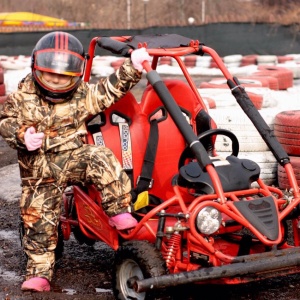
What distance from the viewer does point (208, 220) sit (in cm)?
378

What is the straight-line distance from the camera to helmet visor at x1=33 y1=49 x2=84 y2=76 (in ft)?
14.2

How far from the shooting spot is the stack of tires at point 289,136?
20.7 ft

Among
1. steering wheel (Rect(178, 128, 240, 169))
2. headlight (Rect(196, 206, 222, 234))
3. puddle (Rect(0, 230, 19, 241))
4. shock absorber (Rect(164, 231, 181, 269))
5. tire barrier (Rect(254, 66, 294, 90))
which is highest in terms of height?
steering wheel (Rect(178, 128, 240, 169))

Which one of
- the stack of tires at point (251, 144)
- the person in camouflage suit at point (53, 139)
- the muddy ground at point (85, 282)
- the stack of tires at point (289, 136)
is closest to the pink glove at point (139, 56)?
the person in camouflage suit at point (53, 139)

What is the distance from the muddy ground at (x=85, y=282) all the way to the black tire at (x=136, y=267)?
25 centimetres

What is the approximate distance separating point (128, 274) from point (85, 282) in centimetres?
66

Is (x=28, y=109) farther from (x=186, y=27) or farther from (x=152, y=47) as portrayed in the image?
(x=186, y=27)

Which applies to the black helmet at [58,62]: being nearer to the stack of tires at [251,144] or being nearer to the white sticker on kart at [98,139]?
the white sticker on kart at [98,139]

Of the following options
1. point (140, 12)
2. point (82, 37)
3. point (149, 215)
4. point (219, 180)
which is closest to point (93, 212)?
point (149, 215)

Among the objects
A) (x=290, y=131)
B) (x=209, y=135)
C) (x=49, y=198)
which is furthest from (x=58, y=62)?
(x=290, y=131)

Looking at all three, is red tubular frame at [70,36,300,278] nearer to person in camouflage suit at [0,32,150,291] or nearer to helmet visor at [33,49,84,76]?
person in camouflage suit at [0,32,150,291]

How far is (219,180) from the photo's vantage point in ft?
12.7

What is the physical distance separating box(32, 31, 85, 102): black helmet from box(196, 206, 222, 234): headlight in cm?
119

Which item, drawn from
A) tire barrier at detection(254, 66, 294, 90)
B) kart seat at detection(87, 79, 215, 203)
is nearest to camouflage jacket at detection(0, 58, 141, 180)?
kart seat at detection(87, 79, 215, 203)
